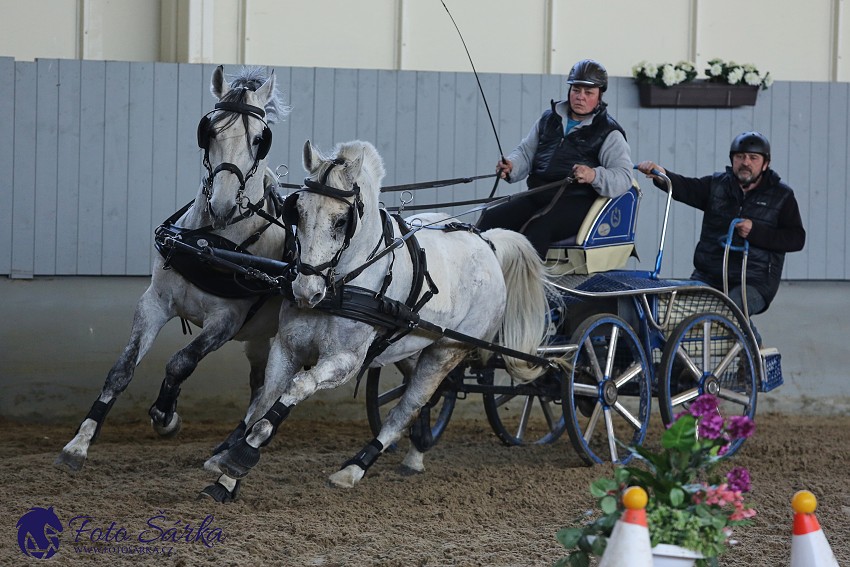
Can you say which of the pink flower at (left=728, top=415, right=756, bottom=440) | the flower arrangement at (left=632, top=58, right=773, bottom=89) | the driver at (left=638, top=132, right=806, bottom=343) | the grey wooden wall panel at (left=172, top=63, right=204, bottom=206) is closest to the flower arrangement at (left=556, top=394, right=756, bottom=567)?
the pink flower at (left=728, top=415, right=756, bottom=440)

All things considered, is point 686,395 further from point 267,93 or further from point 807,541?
point 807,541

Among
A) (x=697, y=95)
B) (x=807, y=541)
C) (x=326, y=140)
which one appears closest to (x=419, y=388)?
Answer: (x=807, y=541)

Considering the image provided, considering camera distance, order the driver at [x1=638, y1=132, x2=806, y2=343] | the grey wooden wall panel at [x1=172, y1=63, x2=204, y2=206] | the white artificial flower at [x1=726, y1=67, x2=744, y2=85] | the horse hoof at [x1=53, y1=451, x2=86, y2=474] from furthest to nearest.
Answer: the white artificial flower at [x1=726, y1=67, x2=744, y2=85] < the grey wooden wall panel at [x1=172, y1=63, x2=204, y2=206] < the driver at [x1=638, y1=132, x2=806, y2=343] < the horse hoof at [x1=53, y1=451, x2=86, y2=474]

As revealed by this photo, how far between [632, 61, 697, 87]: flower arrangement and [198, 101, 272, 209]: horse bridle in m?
3.69

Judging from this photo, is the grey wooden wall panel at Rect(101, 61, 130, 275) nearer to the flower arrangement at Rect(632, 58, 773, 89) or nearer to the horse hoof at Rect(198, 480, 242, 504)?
the horse hoof at Rect(198, 480, 242, 504)

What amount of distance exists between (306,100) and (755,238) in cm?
316

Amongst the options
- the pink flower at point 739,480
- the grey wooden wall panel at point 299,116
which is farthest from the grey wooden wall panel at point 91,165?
the pink flower at point 739,480

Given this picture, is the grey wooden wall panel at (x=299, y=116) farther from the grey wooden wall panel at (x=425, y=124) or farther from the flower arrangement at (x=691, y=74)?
the flower arrangement at (x=691, y=74)

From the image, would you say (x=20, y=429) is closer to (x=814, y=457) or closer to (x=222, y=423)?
(x=222, y=423)

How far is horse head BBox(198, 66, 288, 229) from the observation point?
4.59m

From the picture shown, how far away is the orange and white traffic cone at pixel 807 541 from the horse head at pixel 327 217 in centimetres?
193

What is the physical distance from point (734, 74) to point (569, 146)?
239 cm

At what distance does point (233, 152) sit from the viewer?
15.1 ft

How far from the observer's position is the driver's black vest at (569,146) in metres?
5.77
